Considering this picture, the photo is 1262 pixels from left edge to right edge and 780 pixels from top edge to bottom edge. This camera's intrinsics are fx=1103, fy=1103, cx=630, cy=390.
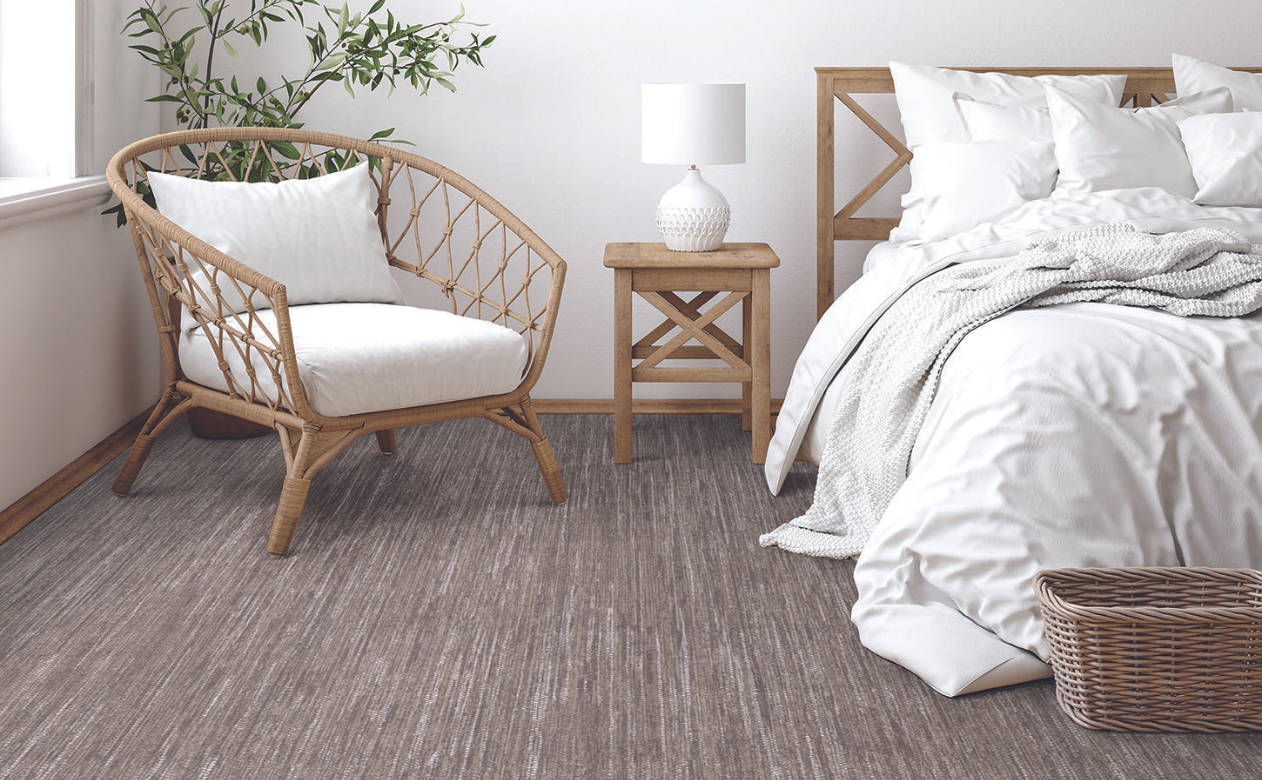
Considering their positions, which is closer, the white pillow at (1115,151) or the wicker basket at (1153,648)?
the wicker basket at (1153,648)

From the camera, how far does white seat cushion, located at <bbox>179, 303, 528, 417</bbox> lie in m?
2.35

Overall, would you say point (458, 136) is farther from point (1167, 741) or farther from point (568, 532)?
point (1167, 741)

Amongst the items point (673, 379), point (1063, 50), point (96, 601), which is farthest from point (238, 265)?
point (1063, 50)

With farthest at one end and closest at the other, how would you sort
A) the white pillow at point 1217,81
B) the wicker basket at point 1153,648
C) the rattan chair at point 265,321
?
the white pillow at point 1217,81
the rattan chair at point 265,321
the wicker basket at point 1153,648

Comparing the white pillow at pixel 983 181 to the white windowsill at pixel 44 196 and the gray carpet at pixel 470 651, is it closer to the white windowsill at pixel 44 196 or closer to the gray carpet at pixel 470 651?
the gray carpet at pixel 470 651

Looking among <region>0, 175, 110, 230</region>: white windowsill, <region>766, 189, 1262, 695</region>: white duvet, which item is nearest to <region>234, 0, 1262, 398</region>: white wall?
<region>0, 175, 110, 230</region>: white windowsill

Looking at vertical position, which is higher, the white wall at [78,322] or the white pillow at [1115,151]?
the white pillow at [1115,151]

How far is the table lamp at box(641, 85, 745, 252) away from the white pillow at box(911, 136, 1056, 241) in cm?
55

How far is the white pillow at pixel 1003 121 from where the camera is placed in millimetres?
3053

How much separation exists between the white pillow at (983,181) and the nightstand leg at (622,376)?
2.76ft

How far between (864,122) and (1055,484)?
1914 millimetres

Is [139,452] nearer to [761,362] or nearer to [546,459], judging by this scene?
Answer: [546,459]

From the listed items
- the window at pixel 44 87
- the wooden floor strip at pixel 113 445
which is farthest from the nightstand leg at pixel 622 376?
the window at pixel 44 87

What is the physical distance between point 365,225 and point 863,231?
5.05ft
